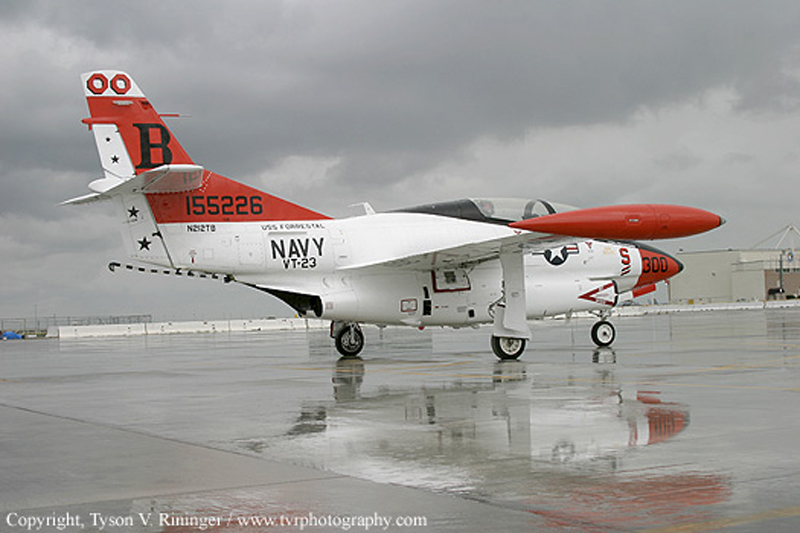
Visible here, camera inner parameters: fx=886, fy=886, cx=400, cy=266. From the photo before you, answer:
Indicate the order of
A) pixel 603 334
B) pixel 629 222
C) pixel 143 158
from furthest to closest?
1. pixel 603 334
2. pixel 143 158
3. pixel 629 222

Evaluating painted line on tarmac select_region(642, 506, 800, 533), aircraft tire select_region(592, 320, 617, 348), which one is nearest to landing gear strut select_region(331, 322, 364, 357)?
aircraft tire select_region(592, 320, 617, 348)

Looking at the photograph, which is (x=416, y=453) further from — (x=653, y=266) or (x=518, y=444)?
(x=653, y=266)

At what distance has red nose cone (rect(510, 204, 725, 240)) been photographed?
17250mm

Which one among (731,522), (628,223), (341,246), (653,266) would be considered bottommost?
(731,522)

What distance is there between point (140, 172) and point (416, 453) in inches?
588

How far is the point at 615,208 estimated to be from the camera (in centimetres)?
1734

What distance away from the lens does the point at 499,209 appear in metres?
22.3

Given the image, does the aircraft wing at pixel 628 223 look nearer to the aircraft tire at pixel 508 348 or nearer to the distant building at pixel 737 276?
the aircraft tire at pixel 508 348

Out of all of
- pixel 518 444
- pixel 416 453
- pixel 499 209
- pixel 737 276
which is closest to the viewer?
pixel 416 453

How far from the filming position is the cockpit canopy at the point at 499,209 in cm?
2189

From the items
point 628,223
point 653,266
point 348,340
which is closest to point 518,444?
point 628,223

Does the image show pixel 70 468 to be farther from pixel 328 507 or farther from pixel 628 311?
pixel 628 311

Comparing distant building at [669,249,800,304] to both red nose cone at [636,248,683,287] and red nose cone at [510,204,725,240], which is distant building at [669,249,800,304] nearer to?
red nose cone at [636,248,683,287]

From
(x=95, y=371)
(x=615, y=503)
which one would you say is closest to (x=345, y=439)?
(x=615, y=503)
